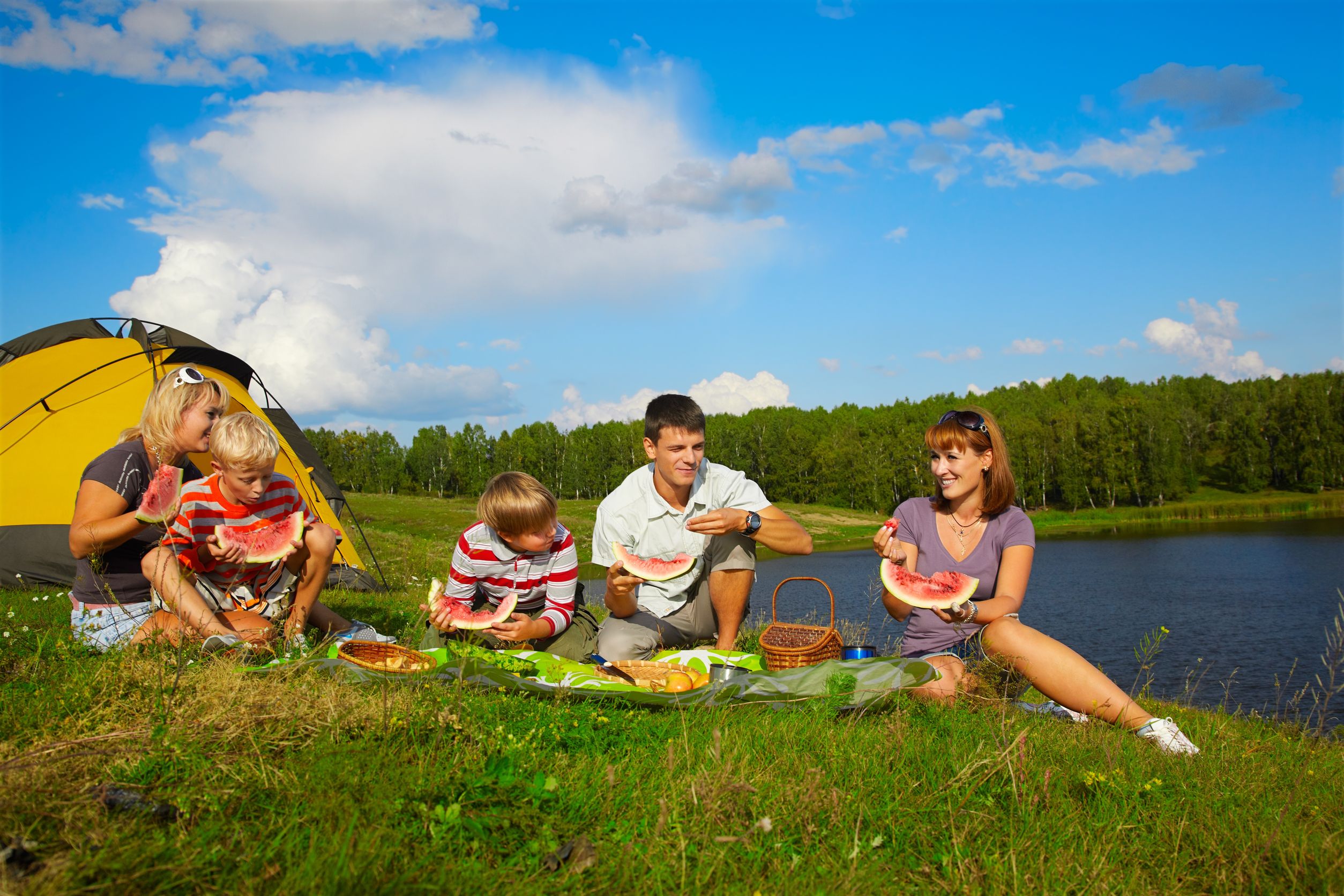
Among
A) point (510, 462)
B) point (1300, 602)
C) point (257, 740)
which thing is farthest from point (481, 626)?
point (510, 462)

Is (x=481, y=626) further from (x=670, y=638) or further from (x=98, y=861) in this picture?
(x=98, y=861)

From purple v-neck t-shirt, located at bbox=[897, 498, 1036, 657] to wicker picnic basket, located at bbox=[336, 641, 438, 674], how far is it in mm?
2724

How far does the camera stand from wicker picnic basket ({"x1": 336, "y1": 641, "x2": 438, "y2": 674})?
365cm

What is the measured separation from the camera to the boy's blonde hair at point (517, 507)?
15.1 feet

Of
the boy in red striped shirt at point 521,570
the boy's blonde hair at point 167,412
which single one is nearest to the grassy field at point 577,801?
the boy in red striped shirt at point 521,570

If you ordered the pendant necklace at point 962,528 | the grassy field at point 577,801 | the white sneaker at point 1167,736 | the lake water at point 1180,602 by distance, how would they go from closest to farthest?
the grassy field at point 577,801 < the white sneaker at point 1167,736 < the pendant necklace at point 962,528 < the lake water at point 1180,602

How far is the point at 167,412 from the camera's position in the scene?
4.41 meters

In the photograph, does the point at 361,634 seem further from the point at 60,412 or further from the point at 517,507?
the point at 60,412

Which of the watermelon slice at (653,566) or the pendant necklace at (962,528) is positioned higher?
the pendant necklace at (962,528)

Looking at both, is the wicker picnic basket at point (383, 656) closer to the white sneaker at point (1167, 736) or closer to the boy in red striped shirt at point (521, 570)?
the boy in red striped shirt at point (521, 570)

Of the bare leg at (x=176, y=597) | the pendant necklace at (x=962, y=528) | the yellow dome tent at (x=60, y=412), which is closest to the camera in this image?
the bare leg at (x=176, y=597)

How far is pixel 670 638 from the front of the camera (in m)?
5.35

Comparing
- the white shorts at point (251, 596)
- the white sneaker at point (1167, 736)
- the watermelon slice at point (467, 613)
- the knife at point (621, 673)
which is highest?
the white shorts at point (251, 596)

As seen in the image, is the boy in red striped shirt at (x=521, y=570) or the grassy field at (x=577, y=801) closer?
the grassy field at (x=577, y=801)
